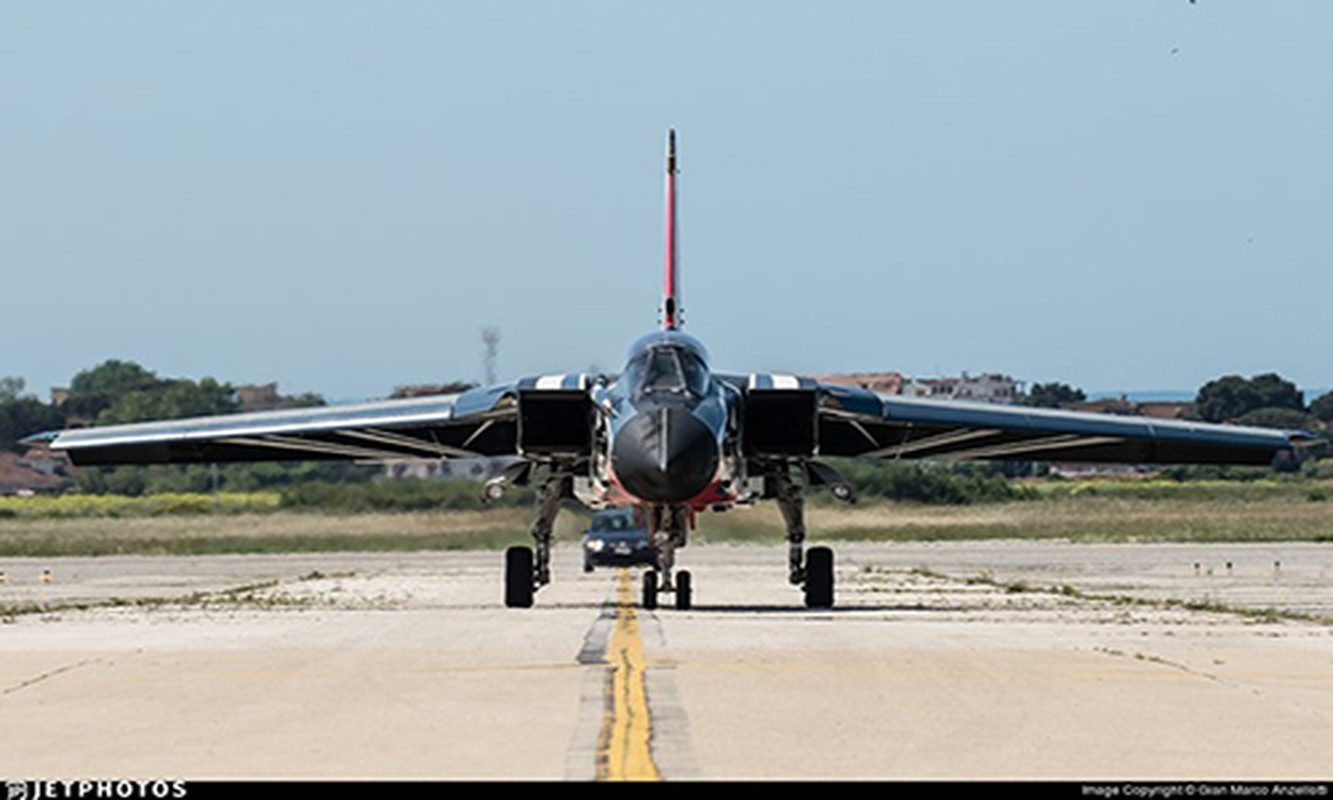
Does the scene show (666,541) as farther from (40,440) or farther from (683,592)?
(40,440)

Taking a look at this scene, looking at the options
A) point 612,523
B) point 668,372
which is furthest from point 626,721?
point 612,523

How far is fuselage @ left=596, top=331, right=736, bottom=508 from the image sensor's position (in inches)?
856

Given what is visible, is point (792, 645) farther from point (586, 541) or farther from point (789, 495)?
point (586, 541)

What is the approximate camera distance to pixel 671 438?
21750mm

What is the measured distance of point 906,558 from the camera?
45.9 meters

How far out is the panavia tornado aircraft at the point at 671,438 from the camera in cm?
2247

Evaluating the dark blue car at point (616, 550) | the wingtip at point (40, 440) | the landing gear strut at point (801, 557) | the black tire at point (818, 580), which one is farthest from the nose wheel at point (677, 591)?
the dark blue car at point (616, 550)

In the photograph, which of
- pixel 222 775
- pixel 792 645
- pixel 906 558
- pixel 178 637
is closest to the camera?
pixel 222 775

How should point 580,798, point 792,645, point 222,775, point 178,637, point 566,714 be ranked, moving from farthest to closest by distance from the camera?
1. point 178,637
2. point 792,645
3. point 566,714
4. point 222,775
5. point 580,798

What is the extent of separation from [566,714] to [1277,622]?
1103cm

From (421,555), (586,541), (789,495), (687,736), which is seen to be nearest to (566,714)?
(687,736)

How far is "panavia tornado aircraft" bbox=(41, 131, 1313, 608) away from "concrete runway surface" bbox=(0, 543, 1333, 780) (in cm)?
112

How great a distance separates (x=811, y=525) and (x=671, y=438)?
1114 inches

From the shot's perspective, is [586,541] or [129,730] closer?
[129,730]
